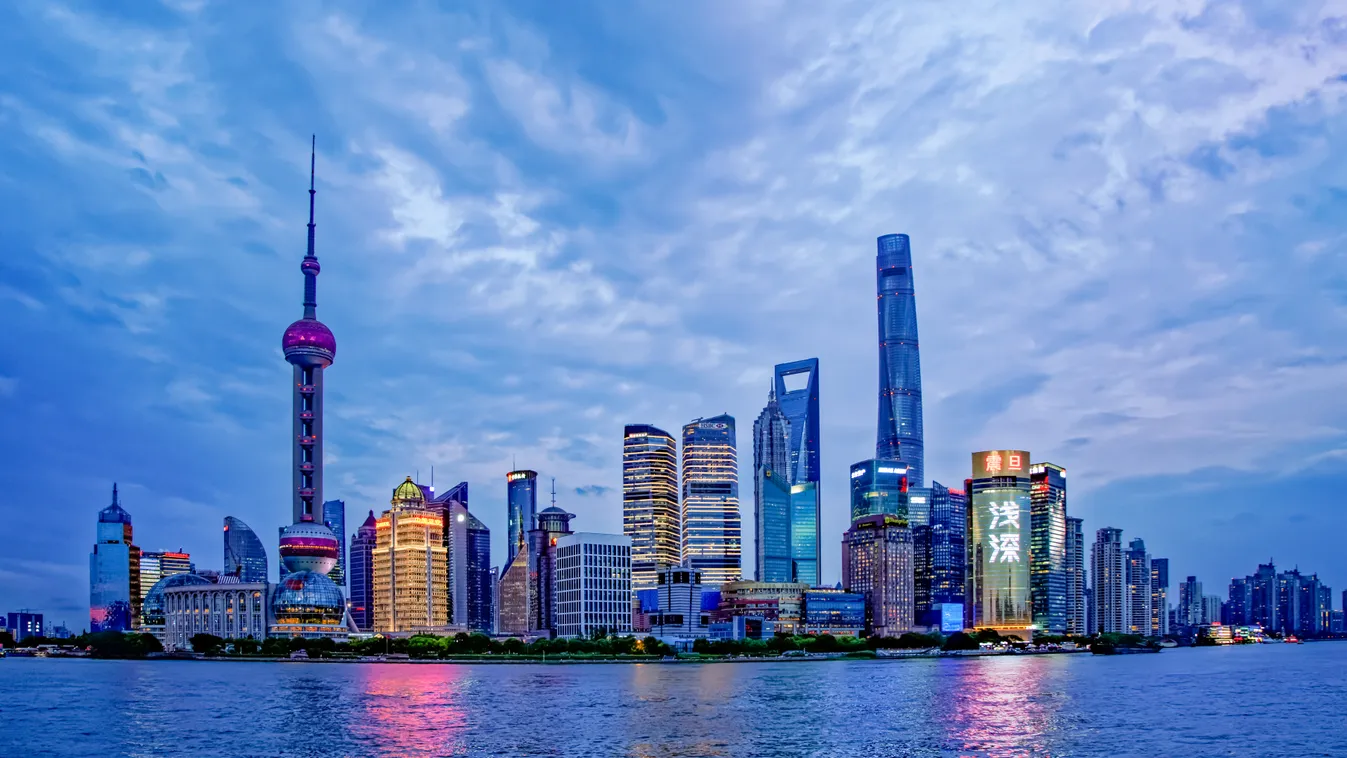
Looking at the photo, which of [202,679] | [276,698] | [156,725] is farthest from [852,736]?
[202,679]

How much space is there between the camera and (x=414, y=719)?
10819 centimetres

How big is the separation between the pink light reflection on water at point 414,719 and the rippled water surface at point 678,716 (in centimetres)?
29

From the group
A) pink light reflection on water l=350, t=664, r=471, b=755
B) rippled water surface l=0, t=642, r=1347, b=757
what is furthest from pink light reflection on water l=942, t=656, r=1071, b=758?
pink light reflection on water l=350, t=664, r=471, b=755

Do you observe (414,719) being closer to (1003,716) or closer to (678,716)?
(678,716)

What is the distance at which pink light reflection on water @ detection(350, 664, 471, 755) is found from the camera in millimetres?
87938

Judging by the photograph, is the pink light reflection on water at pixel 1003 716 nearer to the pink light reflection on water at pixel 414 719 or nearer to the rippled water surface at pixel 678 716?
the rippled water surface at pixel 678 716

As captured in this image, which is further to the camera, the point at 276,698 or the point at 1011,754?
the point at 276,698

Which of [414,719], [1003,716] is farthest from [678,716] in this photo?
[1003,716]

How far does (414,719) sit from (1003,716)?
5538 centimetres

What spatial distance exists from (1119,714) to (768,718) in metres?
35.0

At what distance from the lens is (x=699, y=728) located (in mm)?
98812

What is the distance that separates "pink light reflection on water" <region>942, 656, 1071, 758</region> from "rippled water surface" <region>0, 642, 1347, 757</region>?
0.30 meters

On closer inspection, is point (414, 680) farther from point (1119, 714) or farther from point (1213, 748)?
point (1213, 748)

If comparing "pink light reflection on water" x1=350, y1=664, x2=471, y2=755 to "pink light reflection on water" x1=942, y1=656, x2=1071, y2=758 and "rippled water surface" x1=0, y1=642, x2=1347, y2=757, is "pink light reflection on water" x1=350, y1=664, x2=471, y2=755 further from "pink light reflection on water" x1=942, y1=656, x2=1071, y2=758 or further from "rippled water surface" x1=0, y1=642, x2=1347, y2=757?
"pink light reflection on water" x1=942, y1=656, x2=1071, y2=758
